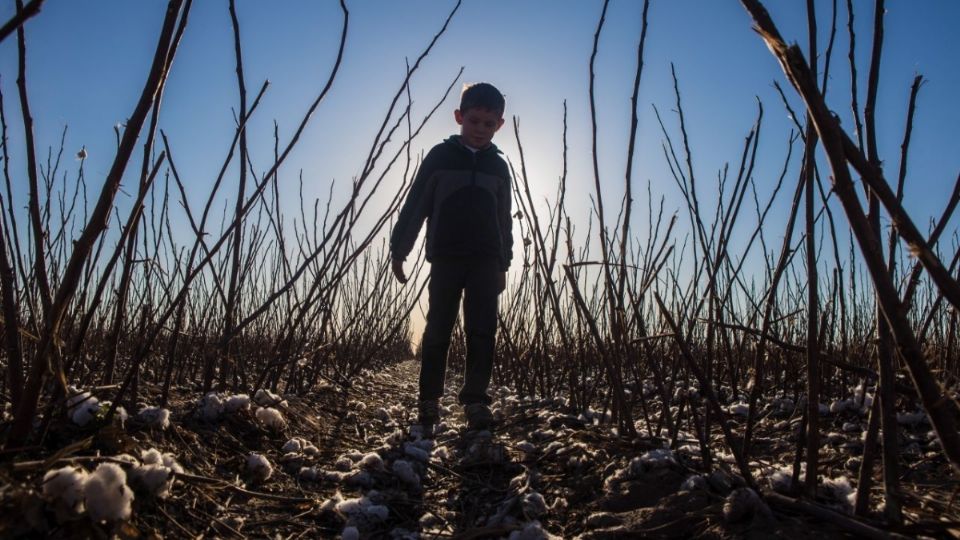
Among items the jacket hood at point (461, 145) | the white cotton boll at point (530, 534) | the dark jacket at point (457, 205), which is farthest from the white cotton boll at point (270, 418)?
the jacket hood at point (461, 145)

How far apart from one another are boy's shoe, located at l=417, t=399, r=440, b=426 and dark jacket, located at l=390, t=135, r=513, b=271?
0.64 m

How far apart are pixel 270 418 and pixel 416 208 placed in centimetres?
120

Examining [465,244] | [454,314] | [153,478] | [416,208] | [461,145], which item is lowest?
[153,478]

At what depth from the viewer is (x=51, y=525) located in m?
0.82

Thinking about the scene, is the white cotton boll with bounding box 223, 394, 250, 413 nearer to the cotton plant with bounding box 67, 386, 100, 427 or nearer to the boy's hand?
the cotton plant with bounding box 67, 386, 100, 427

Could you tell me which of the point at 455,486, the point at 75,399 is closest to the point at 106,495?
the point at 75,399

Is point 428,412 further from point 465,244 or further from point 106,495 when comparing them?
point 106,495

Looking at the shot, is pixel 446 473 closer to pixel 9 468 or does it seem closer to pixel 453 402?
pixel 9 468

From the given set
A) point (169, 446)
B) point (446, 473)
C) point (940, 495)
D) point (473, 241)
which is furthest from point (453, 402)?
point (940, 495)

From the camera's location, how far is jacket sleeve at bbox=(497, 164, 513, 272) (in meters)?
2.83

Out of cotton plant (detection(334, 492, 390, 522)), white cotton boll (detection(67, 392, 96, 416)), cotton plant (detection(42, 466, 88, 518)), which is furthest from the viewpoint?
cotton plant (detection(334, 492, 390, 522))

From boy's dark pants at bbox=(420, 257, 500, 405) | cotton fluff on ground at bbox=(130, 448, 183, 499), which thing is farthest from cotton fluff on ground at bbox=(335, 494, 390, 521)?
boy's dark pants at bbox=(420, 257, 500, 405)

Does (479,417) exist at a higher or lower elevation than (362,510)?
higher

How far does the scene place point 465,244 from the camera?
8.69 feet
